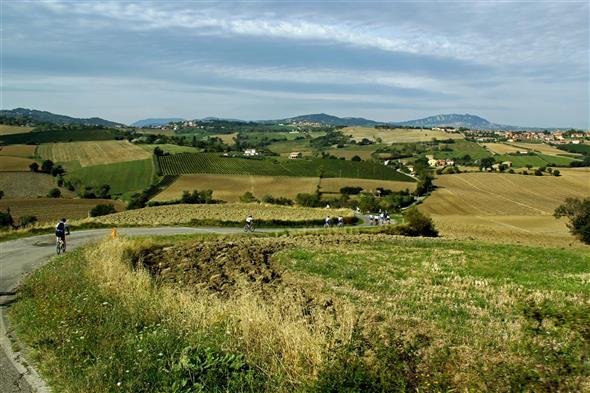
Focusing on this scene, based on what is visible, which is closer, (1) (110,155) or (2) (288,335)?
(2) (288,335)

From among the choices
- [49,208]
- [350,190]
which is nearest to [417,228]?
[49,208]

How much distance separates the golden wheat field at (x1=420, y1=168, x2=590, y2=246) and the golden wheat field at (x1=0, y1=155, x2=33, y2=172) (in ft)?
267

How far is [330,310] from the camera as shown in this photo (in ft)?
37.8

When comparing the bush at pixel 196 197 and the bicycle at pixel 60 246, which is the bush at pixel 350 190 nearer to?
the bush at pixel 196 197

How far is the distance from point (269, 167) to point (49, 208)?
64748 mm

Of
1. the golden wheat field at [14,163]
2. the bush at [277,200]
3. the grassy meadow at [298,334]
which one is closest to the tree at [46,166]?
the golden wheat field at [14,163]

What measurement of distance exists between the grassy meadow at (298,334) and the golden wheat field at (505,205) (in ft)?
123

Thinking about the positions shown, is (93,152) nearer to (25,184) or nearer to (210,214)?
(25,184)

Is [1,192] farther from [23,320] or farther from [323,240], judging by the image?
[23,320]

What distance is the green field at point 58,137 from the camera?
Result: 6319 inches

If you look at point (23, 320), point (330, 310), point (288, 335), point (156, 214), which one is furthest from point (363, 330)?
point (156, 214)

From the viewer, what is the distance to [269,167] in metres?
130

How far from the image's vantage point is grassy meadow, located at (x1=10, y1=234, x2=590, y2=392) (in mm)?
7199

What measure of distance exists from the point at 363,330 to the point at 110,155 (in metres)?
137
